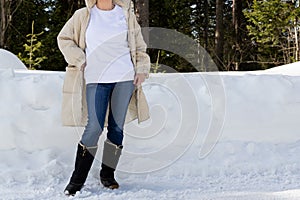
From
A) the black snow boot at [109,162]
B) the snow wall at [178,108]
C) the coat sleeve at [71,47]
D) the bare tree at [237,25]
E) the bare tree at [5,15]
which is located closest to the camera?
the coat sleeve at [71,47]

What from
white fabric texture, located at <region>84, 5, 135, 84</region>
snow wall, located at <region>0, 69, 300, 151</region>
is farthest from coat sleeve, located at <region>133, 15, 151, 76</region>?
snow wall, located at <region>0, 69, 300, 151</region>

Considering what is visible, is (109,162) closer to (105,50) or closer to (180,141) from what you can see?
(105,50)

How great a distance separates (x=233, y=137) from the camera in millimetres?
4242

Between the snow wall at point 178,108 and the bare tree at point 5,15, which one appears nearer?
the snow wall at point 178,108

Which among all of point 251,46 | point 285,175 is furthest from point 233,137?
point 251,46

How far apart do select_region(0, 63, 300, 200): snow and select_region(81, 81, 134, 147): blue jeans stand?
439mm

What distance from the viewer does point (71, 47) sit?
2.93 m

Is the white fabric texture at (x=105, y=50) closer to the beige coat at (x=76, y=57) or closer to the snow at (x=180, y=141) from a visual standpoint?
the beige coat at (x=76, y=57)

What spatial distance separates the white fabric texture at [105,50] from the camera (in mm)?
2941

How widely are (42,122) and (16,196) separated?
1.08 meters

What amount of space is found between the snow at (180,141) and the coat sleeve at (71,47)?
937 millimetres

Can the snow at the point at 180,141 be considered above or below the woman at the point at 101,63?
below

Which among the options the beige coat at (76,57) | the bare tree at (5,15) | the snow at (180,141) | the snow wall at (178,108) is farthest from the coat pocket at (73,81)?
the bare tree at (5,15)

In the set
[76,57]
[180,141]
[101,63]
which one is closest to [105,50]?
[101,63]
